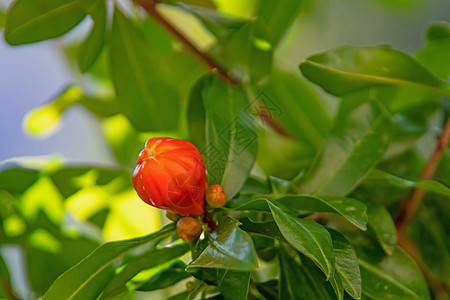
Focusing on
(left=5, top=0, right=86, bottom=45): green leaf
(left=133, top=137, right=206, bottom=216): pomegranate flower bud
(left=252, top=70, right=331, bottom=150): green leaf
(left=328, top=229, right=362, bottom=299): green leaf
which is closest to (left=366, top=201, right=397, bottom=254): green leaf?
(left=328, top=229, right=362, bottom=299): green leaf

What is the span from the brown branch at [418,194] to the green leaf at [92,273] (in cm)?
34

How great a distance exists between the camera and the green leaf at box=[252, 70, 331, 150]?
37.3 inches

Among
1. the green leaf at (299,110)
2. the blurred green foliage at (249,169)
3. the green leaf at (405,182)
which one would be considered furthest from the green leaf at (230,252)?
the green leaf at (299,110)

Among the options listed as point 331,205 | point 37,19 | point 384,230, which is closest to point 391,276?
point 384,230

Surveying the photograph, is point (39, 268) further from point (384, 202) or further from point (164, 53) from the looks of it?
point (384, 202)

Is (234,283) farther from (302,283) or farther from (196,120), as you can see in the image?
(196,120)

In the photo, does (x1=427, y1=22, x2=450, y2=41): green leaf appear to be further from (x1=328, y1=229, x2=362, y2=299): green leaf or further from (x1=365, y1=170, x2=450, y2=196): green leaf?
(x1=328, y1=229, x2=362, y2=299): green leaf

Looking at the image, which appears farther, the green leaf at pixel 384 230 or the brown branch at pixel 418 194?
the brown branch at pixel 418 194

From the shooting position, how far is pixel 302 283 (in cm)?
56

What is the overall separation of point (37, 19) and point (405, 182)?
47cm

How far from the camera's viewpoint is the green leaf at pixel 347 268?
1.50 ft

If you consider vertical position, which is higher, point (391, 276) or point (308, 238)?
point (308, 238)

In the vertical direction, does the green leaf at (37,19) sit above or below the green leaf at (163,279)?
above

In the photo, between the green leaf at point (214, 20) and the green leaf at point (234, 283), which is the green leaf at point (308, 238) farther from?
the green leaf at point (214, 20)
